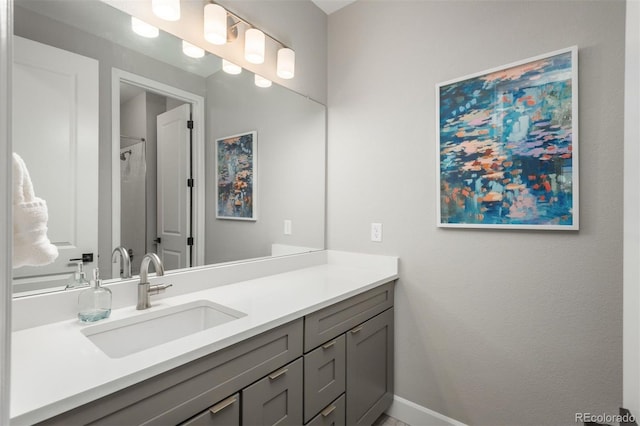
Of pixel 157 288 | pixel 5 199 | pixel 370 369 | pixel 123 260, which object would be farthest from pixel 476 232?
pixel 5 199

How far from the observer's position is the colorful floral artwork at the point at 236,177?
67.4 inches

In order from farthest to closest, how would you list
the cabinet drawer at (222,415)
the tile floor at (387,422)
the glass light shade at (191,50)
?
the tile floor at (387,422)
the glass light shade at (191,50)
the cabinet drawer at (222,415)

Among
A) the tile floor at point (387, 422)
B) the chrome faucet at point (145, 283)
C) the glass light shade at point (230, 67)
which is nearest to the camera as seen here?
the chrome faucet at point (145, 283)

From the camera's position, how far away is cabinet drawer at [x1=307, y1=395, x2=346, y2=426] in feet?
4.43

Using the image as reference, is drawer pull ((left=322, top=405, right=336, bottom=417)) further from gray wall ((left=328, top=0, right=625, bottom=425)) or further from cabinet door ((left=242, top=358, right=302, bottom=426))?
gray wall ((left=328, top=0, right=625, bottom=425))

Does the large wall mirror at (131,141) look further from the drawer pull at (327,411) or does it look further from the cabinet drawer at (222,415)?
the drawer pull at (327,411)

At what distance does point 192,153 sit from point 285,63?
79 centimetres

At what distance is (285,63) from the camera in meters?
1.89

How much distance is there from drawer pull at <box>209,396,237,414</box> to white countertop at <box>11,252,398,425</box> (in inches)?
7.1

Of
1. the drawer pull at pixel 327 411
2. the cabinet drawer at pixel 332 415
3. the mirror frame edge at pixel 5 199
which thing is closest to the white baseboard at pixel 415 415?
the cabinet drawer at pixel 332 415

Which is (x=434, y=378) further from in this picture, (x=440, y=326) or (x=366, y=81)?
(x=366, y=81)

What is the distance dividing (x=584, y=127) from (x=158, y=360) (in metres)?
1.82

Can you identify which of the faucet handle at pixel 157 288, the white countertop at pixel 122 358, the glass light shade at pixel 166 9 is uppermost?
the glass light shade at pixel 166 9

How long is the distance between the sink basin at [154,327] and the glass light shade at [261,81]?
123 centimetres
